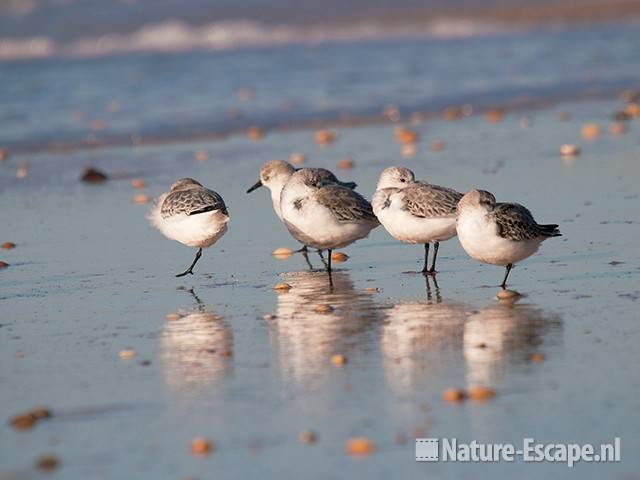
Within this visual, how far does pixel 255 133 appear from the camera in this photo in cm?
1603

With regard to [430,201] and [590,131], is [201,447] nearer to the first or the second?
[430,201]

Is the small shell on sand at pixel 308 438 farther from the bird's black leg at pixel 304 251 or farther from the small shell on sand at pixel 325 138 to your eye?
the small shell on sand at pixel 325 138

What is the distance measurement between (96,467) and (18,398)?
1.15m

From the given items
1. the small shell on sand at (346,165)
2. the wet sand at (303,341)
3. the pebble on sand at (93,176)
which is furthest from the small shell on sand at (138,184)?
the small shell on sand at (346,165)

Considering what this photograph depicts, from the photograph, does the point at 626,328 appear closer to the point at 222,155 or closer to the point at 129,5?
the point at 222,155

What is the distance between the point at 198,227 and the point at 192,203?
0.19 m

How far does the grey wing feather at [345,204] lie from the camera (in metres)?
8.88

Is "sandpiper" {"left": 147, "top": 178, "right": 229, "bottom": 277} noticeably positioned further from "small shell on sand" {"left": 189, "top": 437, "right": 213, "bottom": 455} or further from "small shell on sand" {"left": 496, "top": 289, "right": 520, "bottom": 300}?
"small shell on sand" {"left": 189, "top": 437, "right": 213, "bottom": 455}

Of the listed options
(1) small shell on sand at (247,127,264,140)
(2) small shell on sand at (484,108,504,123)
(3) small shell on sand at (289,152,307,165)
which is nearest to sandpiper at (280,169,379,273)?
(3) small shell on sand at (289,152,307,165)

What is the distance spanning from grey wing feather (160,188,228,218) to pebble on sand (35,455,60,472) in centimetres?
397

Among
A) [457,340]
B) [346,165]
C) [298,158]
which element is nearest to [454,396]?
[457,340]

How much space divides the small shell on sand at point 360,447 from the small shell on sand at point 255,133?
1090 centimetres

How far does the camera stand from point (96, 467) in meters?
5.09

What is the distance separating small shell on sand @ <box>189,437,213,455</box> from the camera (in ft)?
17.0
